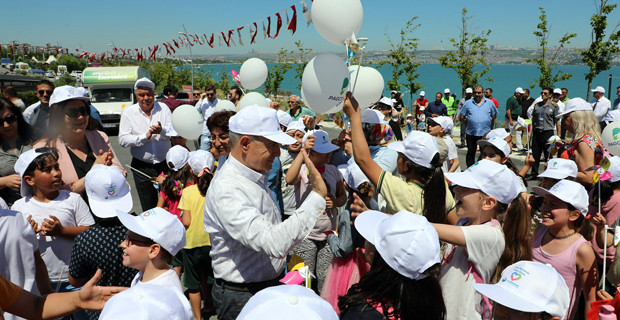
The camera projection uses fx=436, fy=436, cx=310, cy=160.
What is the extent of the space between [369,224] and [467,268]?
75 cm

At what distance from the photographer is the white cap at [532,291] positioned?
1.96 m

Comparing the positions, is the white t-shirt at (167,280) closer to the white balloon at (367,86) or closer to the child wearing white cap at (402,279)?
the child wearing white cap at (402,279)

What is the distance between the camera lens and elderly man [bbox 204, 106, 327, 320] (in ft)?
7.80

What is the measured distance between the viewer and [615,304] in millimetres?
2441

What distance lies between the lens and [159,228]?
242 cm

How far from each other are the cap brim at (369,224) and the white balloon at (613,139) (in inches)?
123

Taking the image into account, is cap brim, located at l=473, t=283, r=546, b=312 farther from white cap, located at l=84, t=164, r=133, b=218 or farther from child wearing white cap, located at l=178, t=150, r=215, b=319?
child wearing white cap, located at l=178, t=150, r=215, b=319

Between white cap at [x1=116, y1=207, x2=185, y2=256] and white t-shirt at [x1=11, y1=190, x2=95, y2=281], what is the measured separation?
1056mm

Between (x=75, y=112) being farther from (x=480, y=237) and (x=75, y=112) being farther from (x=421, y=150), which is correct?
(x=480, y=237)

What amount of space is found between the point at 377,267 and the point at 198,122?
4341mm

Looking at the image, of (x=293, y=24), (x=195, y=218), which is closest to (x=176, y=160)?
(x=195, y=218)

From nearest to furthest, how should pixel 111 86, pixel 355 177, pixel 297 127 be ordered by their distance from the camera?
pixel 355 177 < pixel 297 127 < pixel 111 86

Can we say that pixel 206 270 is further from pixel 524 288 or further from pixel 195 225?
pixel 524 288

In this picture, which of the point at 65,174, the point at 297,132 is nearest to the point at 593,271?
the point at 297,132
